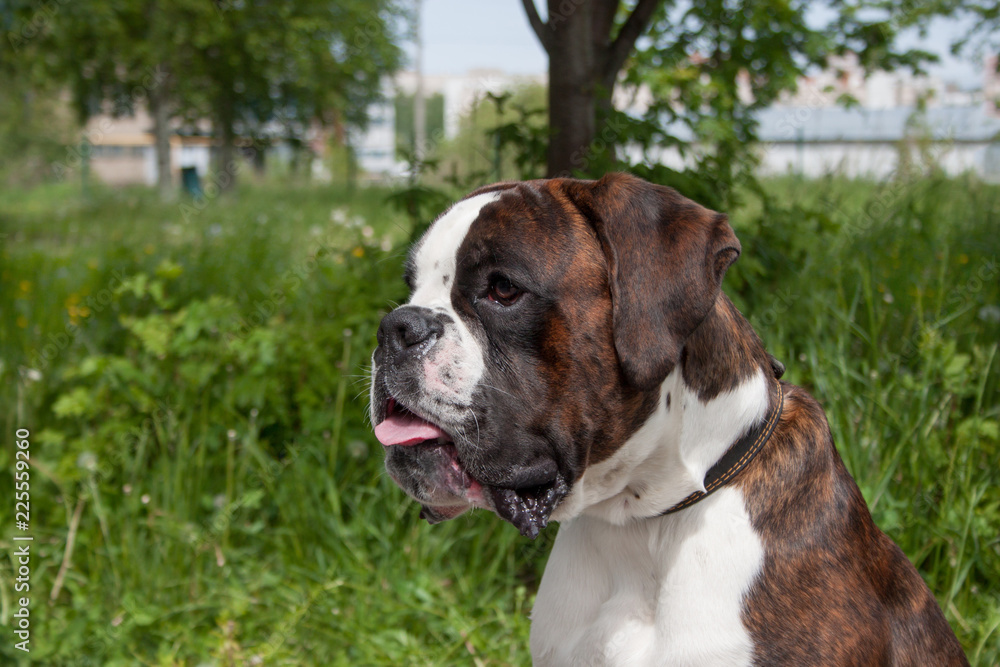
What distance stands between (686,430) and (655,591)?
0.38 m

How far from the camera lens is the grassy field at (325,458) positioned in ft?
9.62

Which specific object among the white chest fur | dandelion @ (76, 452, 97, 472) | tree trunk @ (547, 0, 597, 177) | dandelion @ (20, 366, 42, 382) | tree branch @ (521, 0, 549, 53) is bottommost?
dandelion @ (76, 452, 97, 472)

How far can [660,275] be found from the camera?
1714mm

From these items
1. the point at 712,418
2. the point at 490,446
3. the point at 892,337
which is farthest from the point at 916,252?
the point at 490,446

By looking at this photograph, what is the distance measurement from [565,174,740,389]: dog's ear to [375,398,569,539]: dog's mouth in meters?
0.34

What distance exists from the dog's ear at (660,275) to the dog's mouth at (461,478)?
342 millimetres

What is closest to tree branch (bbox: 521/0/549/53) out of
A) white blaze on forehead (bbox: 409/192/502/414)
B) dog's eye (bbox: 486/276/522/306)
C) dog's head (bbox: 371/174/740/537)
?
white blaze on forehead (bbox: 409/192/502/414)

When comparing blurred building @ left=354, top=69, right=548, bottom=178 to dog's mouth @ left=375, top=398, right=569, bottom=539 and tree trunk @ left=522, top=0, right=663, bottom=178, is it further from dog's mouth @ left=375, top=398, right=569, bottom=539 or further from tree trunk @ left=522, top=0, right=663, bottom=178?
dog's mouth @ left=375, top=398, right=569, bottom=539

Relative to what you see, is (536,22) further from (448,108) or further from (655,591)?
(448,108)

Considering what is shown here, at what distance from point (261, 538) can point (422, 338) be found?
82.0 inches

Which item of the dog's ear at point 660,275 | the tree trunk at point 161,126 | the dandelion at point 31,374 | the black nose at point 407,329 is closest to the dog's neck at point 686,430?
the dog's ear at point 660,275

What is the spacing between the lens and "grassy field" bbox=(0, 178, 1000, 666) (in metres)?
2.93

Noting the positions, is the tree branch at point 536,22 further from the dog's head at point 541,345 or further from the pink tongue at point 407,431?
the pink tongue at point 407,431

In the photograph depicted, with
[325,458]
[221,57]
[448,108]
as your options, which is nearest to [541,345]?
[325,458]
